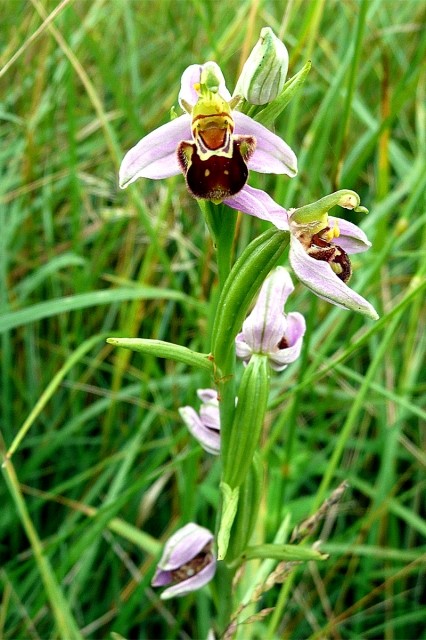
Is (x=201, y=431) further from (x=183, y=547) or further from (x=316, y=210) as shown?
(x=316, y=210)

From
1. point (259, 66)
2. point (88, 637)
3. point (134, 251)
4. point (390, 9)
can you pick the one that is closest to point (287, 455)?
point (88, 637)

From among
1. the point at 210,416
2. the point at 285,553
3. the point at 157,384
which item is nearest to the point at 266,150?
the point at 210,416

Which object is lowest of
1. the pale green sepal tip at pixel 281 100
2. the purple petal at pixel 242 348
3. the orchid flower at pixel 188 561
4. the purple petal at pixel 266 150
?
the orchid flower at pixel 188 561

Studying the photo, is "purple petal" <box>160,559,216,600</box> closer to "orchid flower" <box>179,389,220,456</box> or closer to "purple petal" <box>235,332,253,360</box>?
"orchid flower" <box>179,389,220,456</box>

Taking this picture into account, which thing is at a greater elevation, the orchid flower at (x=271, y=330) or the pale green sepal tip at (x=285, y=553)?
the orchid flower at (x=271, y=330)

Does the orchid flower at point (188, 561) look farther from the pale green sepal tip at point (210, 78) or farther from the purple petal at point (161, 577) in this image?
the pale green sepal tip at point (210, 78)

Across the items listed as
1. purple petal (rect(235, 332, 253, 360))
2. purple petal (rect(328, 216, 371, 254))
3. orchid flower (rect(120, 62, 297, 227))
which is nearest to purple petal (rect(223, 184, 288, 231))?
orchid flower (rect(120, 62, 297, 227))

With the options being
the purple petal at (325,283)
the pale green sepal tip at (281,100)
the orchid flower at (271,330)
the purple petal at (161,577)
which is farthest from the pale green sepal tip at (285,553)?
the pale green sepal tip at (281,100)
